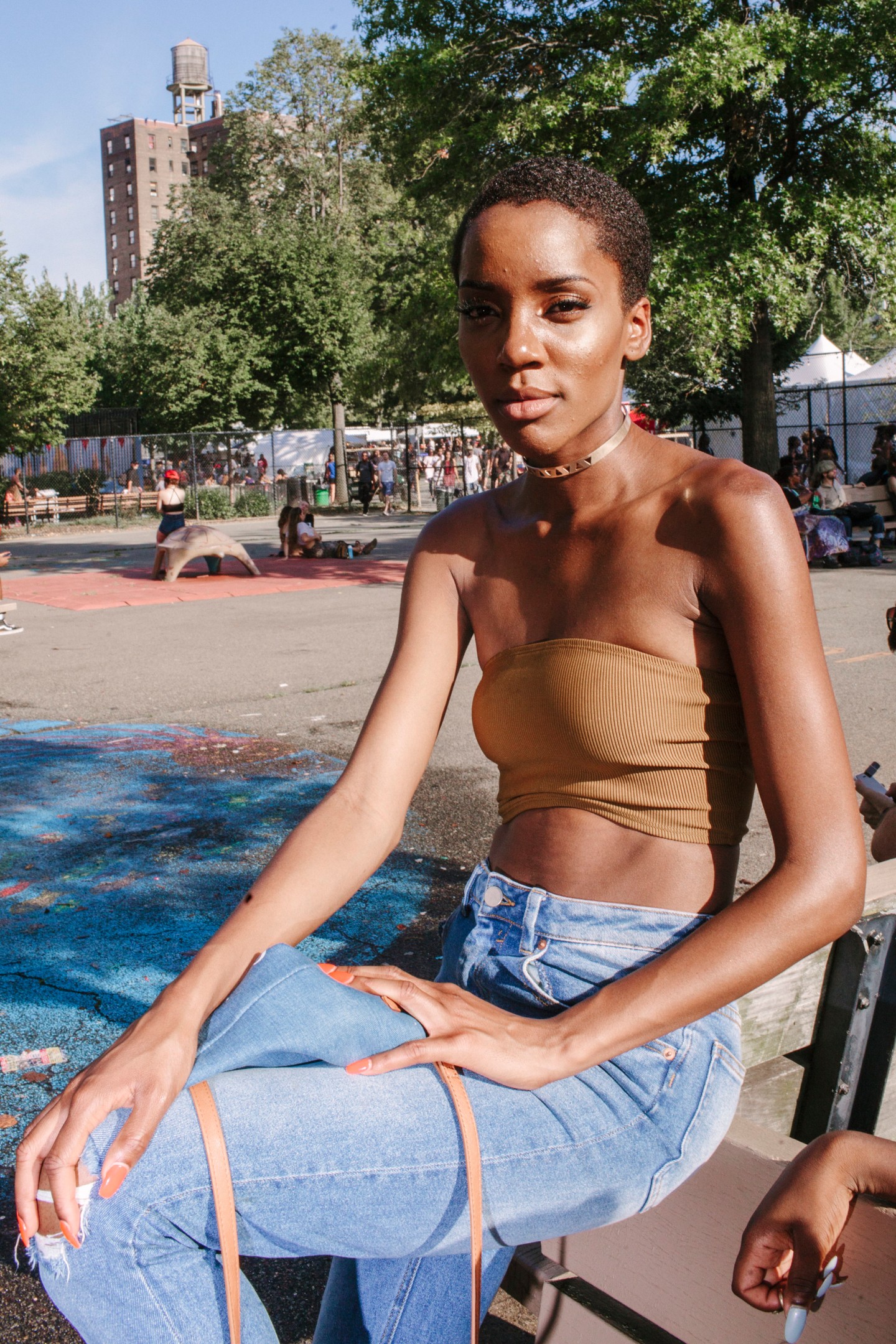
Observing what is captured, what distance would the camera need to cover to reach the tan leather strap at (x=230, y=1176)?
4.01ft

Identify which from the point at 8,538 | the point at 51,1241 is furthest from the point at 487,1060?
the point at 8,538

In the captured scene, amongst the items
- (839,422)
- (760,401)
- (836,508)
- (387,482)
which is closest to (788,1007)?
(760,401)

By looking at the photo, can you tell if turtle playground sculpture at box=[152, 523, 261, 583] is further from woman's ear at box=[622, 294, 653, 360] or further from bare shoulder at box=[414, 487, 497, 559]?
woman's ear at box=[622, 294, 653, 360]

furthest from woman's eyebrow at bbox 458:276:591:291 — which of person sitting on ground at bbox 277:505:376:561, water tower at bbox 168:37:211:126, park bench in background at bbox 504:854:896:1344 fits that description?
water tower at bbox 168:37:211:126

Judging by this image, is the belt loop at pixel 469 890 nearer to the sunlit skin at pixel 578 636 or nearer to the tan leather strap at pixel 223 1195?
the sunlit skin at pixel 578 636

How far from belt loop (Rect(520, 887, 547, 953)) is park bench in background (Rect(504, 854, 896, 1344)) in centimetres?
37

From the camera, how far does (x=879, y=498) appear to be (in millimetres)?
18406

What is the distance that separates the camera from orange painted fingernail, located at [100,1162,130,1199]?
3.89 ft

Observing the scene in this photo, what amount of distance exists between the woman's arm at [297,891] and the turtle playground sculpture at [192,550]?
1657cm

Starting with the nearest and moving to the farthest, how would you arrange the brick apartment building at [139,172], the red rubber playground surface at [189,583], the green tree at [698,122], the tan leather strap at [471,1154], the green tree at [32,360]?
1. the tan leather strap at [471,1154]
2. the green tree at [698,122]
3. the red rubber playground surface at [189,583]
4. the green tree at [32,360]
5. the brick apartment building at [139,172]

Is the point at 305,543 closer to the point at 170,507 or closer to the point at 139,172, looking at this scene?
the point at 170,507

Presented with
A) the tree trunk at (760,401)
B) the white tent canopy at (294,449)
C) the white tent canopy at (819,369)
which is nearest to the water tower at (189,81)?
the white tent canopy at (294,449)

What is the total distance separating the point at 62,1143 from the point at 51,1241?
10cm

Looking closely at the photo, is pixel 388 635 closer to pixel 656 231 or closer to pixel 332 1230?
pixel 656 231
